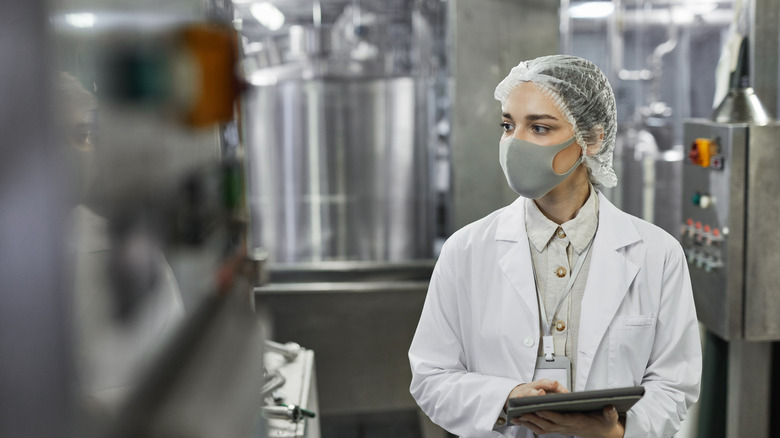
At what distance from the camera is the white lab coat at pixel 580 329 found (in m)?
1.37

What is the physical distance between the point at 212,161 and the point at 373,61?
4428 millimetres

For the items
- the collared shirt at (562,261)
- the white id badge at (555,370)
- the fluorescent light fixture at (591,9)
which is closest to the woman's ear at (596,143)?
the collared shirt at (562,261)

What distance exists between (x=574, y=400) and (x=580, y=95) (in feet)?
1.85

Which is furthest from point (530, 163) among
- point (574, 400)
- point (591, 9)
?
point (591, 9)

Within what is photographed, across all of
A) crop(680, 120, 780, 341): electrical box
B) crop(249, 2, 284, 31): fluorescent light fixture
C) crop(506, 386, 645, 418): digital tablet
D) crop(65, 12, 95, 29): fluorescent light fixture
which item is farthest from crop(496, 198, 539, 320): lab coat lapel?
crop(249, 2, 284, 31): fluorescent light fixture

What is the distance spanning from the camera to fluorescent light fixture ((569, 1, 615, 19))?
557 centimetres

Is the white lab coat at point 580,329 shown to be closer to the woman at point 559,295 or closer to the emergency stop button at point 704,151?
the woman at point 559,295

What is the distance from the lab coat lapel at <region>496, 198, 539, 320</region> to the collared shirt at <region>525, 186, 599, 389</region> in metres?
0.02

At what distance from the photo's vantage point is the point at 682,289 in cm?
140

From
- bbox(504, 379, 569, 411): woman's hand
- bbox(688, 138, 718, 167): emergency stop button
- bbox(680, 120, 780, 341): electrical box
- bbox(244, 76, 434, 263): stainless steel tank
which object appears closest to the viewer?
bbox(504, 379, 569, 411): woman's hand

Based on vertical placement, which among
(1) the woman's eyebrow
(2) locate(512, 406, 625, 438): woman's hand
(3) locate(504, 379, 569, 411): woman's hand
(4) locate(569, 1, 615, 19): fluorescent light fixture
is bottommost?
(2) locate(512, 406, 625, 438): woman's hand

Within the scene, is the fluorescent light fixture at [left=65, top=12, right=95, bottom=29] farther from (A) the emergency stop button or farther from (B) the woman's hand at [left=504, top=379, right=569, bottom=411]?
(A) the emergency stop button

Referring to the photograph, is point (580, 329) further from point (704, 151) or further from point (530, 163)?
point (704, 151)

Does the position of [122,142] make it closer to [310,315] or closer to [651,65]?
[310,315]
